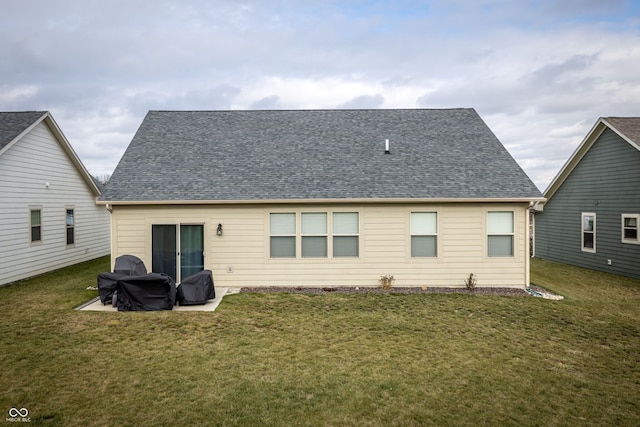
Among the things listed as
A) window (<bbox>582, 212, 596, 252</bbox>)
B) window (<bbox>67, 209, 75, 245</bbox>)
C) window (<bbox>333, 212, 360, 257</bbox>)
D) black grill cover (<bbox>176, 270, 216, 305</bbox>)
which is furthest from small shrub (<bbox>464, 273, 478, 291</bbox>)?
window (<bbox>67, 209, 75, 245</bbox>)

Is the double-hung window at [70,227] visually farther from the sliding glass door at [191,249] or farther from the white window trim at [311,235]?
the white window trim at [311,235]

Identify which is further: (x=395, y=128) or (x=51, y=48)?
(x=51, y=48)

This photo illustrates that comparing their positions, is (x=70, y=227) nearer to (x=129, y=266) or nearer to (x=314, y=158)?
(x=129, y=266)

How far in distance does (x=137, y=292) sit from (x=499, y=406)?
7.95 metres

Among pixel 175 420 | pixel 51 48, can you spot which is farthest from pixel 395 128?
pixel 51 48

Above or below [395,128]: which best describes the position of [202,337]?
below

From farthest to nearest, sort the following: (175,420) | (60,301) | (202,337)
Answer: (60,301) < (202,337) < (175,420)

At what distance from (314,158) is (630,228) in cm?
1237

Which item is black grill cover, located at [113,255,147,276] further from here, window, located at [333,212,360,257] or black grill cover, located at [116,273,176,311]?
window, located at [333,212,360,257]

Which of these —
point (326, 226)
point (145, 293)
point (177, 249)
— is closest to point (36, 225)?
point (177, 249)

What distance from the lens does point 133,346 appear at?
658 centimetres

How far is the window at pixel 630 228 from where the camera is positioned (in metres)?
13.4

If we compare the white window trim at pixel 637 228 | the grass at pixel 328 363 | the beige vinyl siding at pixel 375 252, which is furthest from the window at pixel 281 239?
the white window trim at pixel 637 228

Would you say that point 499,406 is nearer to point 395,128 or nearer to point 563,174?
point 395,128
